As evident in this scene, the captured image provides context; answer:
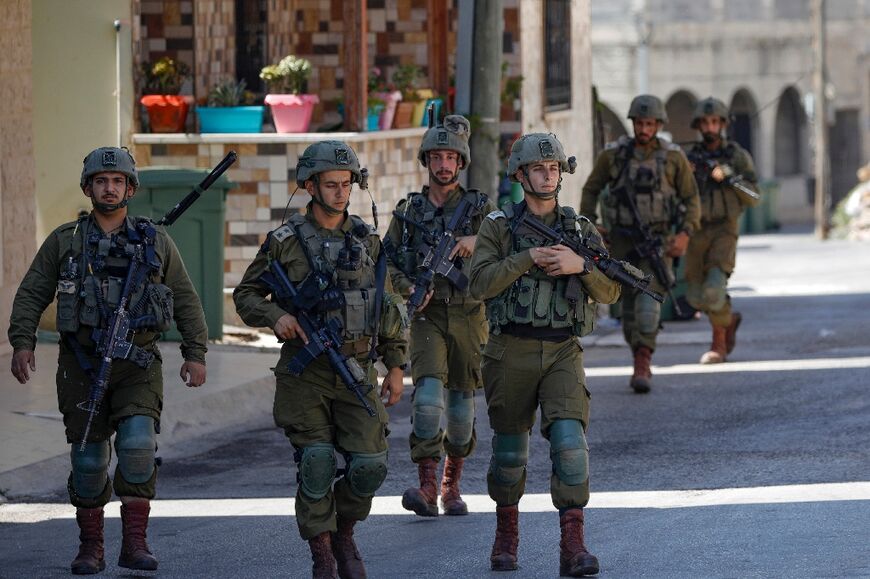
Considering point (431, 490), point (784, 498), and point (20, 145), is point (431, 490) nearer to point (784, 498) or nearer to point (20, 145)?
point (784, 498)

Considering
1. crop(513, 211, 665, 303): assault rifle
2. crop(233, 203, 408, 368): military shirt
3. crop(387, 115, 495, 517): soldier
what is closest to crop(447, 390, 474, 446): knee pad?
crop(387, 115, 495, 517): soldier

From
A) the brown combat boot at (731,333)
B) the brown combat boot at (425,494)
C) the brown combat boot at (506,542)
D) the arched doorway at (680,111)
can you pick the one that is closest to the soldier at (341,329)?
the brown combat boot at (506,542)

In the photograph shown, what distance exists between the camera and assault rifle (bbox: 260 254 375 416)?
7727 millimetres

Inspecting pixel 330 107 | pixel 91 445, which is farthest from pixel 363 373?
pixel 330 107

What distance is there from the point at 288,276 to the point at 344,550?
1.14 meters

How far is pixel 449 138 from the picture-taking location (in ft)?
31.4

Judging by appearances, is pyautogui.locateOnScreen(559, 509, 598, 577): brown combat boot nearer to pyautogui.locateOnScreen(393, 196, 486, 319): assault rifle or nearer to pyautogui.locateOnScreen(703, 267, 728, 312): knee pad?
pyautogui.locateOnScreen(393, 196, 486, 319): assault rifle

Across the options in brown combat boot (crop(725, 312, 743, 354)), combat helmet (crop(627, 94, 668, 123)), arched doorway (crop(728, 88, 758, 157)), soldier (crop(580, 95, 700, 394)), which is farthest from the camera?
arched doorway (crop(728, 88, 758, 157))

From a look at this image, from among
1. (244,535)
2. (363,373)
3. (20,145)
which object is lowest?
(244,535)

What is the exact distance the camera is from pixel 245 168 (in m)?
16.5

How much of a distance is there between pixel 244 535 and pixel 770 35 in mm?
40749

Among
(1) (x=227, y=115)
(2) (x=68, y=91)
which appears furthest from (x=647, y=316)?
(2) (x=68, y=91)

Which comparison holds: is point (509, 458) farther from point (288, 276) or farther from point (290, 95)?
point (290, 95)

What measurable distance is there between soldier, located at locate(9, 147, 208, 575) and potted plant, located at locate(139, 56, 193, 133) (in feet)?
27.9
